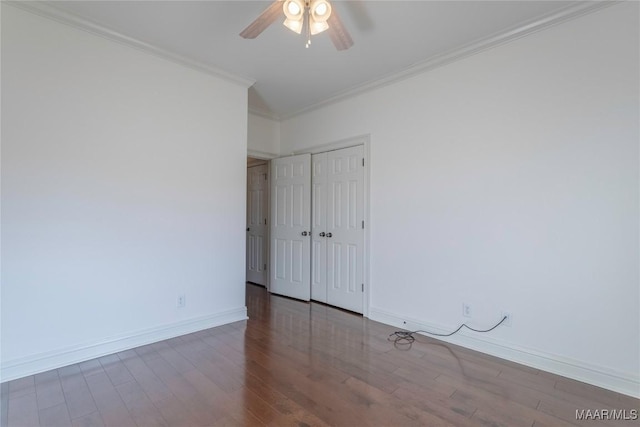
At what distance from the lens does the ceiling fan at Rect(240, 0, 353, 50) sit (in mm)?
1911

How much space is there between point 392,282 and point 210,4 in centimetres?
300

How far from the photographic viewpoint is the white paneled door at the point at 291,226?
170 inches

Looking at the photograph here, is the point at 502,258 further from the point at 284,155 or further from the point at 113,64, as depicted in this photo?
the point at 113,64

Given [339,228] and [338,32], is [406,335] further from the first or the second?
[338,32]

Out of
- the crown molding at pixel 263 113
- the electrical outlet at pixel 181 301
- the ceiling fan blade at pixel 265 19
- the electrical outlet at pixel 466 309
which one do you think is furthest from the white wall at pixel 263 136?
the electrical outlet at pixel 466 309

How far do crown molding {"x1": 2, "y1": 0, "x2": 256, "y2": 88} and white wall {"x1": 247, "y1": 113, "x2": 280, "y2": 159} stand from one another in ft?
3.59

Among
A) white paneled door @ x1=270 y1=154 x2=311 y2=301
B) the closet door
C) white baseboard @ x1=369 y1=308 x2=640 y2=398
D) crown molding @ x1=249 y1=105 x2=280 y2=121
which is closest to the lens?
white baseboard @ x1=369 y1=308 x2=640 y2=398

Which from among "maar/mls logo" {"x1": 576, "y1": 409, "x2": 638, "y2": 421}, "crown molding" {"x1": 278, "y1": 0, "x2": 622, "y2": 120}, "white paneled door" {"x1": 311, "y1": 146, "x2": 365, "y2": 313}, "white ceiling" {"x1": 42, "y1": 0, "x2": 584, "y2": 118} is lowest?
"maar/mls logo" {"x1": 576, "y1": 409, "x2": 638, "y2": 421}

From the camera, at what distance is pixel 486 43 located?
2.65 m

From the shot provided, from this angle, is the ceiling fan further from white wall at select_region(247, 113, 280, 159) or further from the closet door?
white wall at select_region(247, 113, 280, 159)

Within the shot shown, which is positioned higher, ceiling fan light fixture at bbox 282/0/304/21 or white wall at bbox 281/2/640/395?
ceiling fan light fixture at bbox 282/0/304/21

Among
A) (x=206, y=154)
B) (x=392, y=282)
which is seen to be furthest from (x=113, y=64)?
(x=392, y=282)

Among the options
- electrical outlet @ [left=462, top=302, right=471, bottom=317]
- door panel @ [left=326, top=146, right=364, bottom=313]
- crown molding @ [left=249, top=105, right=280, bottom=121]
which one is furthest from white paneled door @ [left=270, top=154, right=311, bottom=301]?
electrical outlet @ [left=462, top=302, right=471, bottom=317]

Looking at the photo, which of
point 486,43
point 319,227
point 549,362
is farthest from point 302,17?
point 549,362
